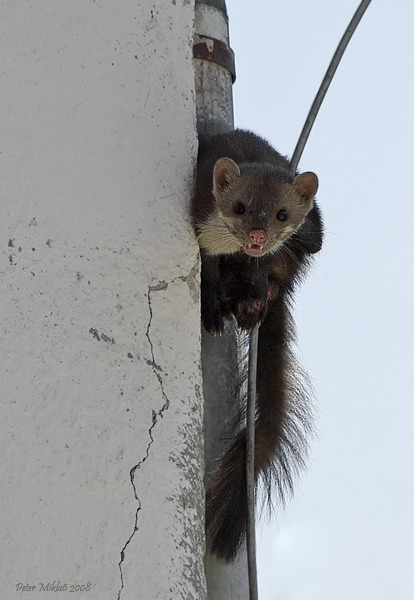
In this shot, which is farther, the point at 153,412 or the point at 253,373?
the point at 253,373

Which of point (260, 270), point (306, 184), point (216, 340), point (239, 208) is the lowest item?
point (216, 340)

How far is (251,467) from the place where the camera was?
364 cm

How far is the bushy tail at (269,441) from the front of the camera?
3612 millimetres

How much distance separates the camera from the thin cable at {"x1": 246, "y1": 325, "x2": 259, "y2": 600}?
3.38 metres

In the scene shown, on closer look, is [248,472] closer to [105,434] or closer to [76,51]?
[105,434]

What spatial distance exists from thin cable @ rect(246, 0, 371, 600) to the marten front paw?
9.8 inches

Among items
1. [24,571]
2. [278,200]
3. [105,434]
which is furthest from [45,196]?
[278,200]

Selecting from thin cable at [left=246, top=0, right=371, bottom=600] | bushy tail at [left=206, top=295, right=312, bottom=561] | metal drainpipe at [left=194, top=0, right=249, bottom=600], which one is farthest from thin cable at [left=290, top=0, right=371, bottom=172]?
bushy tail at [left=206, top=295, right=312, bottom=561]

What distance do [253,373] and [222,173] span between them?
91 centimetres

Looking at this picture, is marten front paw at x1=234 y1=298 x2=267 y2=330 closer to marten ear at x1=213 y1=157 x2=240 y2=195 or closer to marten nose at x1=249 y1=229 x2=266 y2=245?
marten nose at x1=249 y1=229 x2=266 y2=245

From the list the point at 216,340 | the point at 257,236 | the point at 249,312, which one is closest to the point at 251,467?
the point at 216,340

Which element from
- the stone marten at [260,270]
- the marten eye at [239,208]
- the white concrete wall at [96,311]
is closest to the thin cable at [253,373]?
the stone marten at [260,270]

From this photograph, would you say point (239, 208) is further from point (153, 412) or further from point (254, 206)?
point (153, 412)

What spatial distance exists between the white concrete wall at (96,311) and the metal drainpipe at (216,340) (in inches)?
20.8
